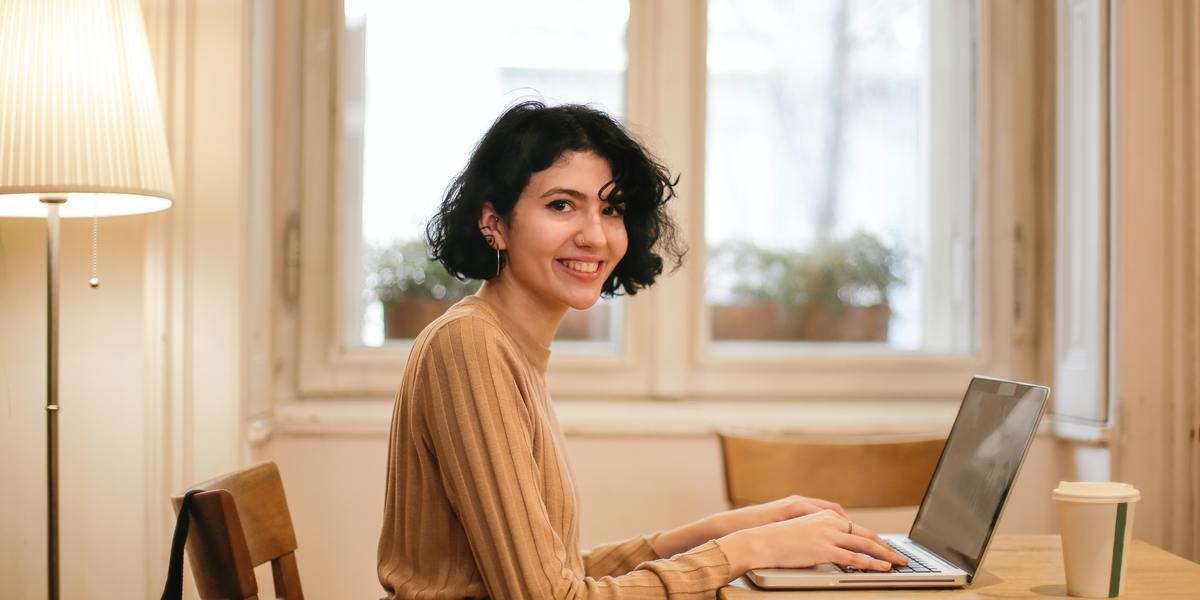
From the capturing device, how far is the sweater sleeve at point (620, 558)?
1533 mm

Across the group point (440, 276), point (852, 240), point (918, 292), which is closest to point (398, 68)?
point (440, 276)

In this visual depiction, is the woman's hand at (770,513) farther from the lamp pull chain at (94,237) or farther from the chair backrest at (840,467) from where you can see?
the lamp pull chain at (94,237)

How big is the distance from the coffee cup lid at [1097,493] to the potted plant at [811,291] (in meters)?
1.31

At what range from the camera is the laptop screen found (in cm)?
121

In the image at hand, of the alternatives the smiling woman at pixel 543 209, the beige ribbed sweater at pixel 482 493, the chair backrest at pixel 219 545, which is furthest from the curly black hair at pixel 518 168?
the chair backrest at pixel 219 545

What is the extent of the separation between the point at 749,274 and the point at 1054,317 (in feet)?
2.36

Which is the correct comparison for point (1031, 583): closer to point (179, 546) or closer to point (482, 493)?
point (482, 493)

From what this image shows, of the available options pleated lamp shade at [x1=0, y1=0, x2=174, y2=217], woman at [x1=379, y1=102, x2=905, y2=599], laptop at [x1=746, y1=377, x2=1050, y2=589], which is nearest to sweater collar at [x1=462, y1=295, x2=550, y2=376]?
woman at [x1=379, y1=102, x2=905, y2=599]

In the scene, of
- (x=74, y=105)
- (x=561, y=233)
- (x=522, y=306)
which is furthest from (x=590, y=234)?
(x=74, y=105)

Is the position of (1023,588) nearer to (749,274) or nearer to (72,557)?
(749,274)

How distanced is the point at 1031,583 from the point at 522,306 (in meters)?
0.75

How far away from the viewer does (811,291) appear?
2504 millimetres

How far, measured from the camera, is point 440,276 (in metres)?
2.42

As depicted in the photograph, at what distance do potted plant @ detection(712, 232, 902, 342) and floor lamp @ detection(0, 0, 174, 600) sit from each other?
1.34 metres
